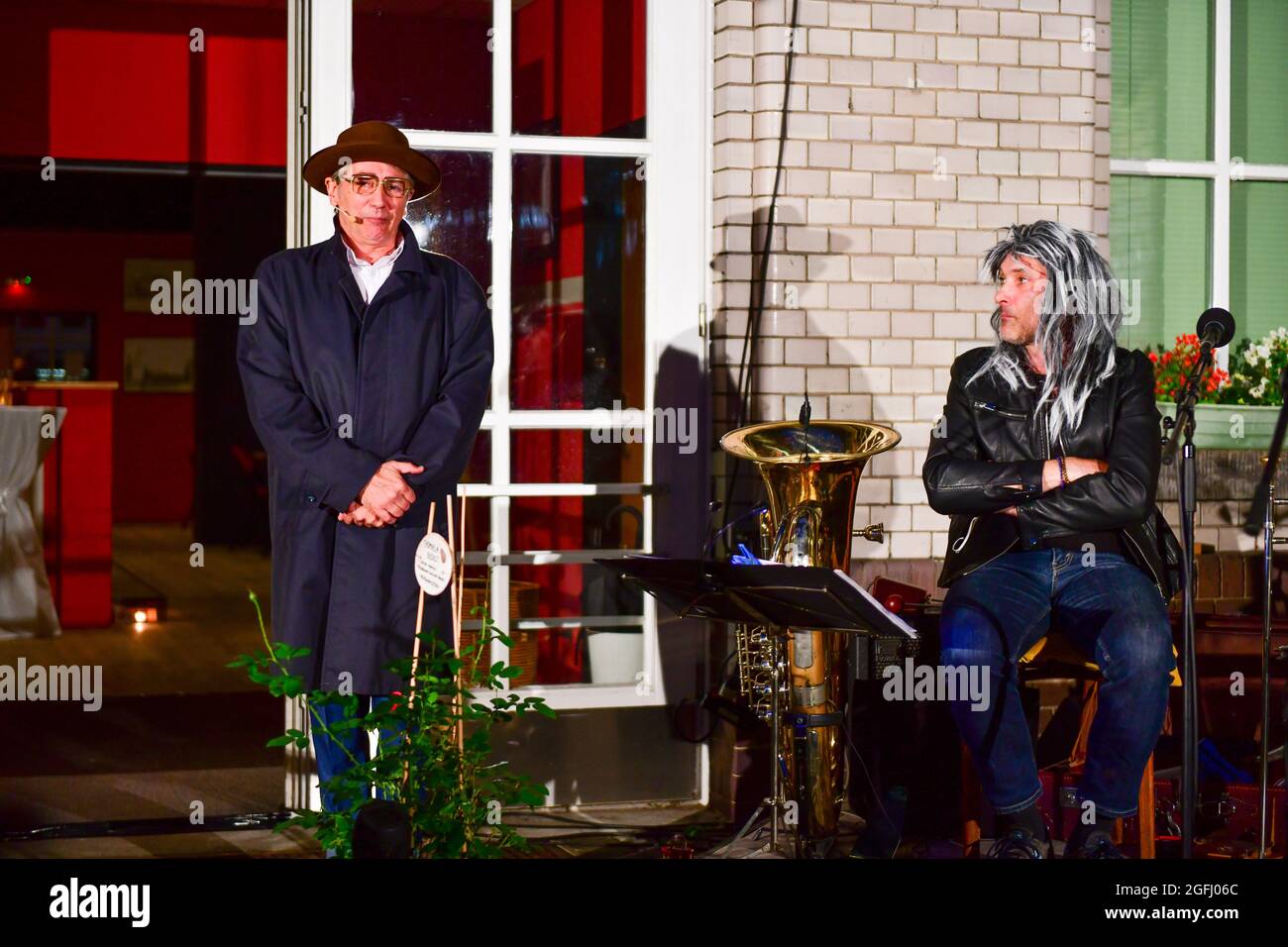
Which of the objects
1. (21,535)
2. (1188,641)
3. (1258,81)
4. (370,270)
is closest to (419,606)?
(370,270)

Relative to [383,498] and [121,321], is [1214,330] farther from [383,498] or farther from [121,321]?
[121,321]

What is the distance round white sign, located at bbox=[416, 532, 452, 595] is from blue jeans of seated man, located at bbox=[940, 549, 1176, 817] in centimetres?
135

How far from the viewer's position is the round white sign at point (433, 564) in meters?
3.92

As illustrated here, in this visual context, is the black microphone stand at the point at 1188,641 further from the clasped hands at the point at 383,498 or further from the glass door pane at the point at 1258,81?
the glass door pane at the point at 1258,81

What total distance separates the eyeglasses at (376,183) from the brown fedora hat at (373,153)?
0.05m

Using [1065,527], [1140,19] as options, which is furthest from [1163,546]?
[1140,19]

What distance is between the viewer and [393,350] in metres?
4.26

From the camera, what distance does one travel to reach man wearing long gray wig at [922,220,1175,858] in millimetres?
4215

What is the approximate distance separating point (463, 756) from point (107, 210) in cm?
1571

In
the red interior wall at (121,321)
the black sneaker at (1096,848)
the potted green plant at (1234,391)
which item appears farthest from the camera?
the red interior wall at (121,321)

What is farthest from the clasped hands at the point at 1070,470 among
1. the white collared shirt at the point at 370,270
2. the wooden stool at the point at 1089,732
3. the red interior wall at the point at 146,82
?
the red interior wall at the point at 146,82

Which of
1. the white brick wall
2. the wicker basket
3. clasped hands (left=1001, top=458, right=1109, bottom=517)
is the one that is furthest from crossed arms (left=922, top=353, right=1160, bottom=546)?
the wicker basket

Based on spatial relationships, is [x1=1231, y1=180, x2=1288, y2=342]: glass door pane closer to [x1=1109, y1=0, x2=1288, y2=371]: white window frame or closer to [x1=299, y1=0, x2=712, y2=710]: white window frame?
[x1=1109, y1=0, x2=1288, y2=371]: white window frame
